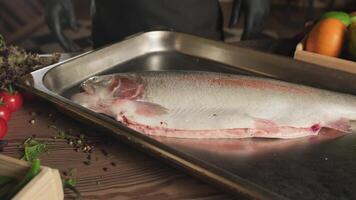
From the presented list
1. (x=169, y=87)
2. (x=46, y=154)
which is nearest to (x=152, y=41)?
(x=169, y=87)

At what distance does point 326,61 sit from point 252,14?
0.48m

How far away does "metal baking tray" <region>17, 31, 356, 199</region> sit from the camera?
823 mm

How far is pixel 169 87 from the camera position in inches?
43.9

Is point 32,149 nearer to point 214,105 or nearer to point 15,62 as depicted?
point 15,62

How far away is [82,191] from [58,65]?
0.48m

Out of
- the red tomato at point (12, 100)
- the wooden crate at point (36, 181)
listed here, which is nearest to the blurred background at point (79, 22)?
the red tomato at point (12, 100)

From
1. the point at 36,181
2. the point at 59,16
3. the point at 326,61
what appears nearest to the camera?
the point at 36,181

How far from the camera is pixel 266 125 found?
3.34 ft

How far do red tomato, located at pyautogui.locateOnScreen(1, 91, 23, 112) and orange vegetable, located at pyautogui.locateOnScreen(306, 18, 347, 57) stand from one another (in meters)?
Answer: 0.94

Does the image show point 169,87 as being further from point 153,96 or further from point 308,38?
point 308,38

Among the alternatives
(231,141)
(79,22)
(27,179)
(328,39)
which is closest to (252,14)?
(328,39)

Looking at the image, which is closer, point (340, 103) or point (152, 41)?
point (340, 103)

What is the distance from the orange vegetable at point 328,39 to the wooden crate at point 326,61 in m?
0.04

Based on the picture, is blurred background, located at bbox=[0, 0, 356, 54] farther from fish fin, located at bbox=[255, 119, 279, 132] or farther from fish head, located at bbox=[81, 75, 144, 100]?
fish fin, located at bbox=[255, 119, 279, 132]
